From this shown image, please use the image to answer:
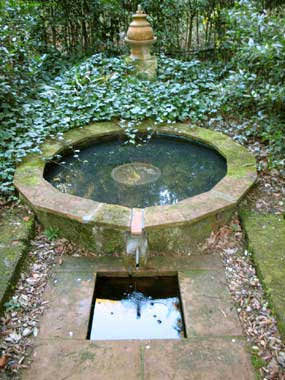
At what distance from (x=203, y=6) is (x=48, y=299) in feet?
19.6

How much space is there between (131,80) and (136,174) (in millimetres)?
2060

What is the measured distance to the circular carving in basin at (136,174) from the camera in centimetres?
366

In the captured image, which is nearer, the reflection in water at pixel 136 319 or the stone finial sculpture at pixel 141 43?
the reflection in water at pixel 136 319

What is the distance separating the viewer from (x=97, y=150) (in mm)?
4297

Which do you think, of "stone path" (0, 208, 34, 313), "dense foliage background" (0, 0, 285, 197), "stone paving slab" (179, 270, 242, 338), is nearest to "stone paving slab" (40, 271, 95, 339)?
"stone path" (0, 208, 34, 313)

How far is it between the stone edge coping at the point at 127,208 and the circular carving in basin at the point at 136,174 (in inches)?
26.4

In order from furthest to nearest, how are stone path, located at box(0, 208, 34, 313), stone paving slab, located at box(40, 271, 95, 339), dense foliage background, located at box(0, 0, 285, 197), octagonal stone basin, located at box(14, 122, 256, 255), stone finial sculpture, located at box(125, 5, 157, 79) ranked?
stone finial sculpture, located at box(125, 5, 157, 79), dense foliage background, located at box(0, 0, 285, 197), octagonal stone basin, located at box(14, 122, 256, 255), stone path, located at box(0, 208, 34, 313), stone paving slab, located at box(40, 271, 95, 339)

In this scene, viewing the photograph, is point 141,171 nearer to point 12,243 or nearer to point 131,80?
point 12,243

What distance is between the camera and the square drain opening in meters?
2.37

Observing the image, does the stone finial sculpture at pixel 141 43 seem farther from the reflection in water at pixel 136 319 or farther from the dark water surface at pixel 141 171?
the reflection in water at pixel 136 319

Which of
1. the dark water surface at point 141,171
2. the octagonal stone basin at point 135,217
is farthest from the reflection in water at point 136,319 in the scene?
the dark water surface at point 141,171

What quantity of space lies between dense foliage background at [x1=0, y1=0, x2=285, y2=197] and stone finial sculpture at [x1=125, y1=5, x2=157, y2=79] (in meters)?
0.20

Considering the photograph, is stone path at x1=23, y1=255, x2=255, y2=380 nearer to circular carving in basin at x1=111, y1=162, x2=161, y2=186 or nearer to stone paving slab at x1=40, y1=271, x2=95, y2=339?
stone paving slab at x1=40, y1=271, x2=95, y2=339

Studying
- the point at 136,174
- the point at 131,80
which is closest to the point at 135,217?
the point at 136,174
